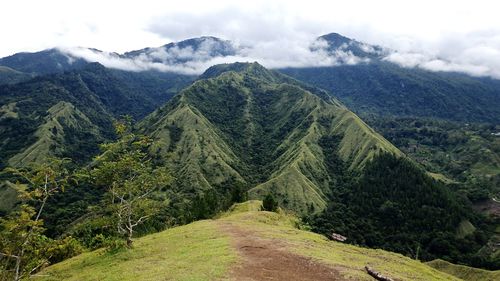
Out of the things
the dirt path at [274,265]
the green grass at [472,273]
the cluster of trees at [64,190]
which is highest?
the cluster of trees at [64,190]

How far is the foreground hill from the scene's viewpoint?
168ft

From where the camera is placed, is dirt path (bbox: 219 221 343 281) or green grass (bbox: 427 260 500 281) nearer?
dirt path (bbox: 219 221 343 281)

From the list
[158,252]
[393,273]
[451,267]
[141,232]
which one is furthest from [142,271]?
[451,267]

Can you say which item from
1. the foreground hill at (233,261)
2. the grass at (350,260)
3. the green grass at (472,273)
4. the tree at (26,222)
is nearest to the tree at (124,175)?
the foreground hill at (233,261)

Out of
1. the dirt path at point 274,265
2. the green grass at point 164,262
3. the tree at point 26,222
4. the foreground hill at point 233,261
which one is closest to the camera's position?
the tree at point 26,222

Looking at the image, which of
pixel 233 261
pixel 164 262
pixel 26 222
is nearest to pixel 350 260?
pixel 233 261

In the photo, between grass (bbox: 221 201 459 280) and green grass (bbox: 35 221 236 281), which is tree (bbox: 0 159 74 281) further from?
grass (bbox: 221 201 459 280)

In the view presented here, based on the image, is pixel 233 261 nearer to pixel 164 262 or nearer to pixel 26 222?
pixel 164 262

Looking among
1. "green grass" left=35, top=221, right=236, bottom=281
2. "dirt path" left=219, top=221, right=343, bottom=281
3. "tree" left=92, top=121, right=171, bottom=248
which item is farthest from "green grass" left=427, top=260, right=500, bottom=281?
"tree" left=92, top=121, right=171, bottom=248

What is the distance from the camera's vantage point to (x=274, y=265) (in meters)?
54.4

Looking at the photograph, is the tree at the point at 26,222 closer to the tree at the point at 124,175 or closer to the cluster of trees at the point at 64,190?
the cluster of trees at the point at 64,190

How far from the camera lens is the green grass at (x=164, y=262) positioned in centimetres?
5103

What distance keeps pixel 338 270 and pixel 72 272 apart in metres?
39.4

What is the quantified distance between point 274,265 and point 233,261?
512 cm
